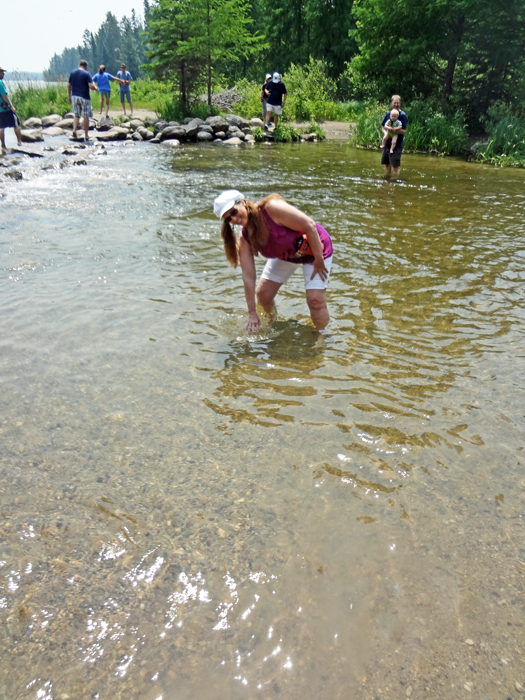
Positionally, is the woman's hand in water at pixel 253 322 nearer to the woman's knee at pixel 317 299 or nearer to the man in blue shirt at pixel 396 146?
the woman's knee at pixel 317 299

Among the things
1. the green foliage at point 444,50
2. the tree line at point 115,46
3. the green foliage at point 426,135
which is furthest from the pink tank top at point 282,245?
the tree line at point 115,46

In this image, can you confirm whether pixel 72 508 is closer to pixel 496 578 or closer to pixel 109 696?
pixel 109 696

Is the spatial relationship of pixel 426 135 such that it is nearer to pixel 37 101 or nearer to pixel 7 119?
pixel 7 119

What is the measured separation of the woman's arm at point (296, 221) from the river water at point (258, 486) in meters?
0.87

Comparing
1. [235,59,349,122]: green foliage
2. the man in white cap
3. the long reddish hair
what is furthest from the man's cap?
[235,59,349,122]: green foliage

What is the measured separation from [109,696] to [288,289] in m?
4.60

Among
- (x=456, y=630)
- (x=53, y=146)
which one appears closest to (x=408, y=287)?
(x=456, y=630)

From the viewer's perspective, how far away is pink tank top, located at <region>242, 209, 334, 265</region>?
4.20m

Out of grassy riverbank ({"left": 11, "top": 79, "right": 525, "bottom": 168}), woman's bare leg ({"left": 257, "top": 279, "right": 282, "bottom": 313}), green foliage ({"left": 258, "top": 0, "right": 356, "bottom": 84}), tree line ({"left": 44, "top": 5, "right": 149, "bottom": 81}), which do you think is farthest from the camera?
tree line ({"left": 44, "top": 5, "right": 149, "bottom": 81})

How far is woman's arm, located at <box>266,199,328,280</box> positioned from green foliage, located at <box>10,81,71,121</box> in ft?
69.4

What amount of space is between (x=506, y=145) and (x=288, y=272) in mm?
14872

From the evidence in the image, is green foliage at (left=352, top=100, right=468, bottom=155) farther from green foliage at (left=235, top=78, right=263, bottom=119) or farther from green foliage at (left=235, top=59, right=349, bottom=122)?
green foliage at (left=235, top=78, right=263, bottom=119)

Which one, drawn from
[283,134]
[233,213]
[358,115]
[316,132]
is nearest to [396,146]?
[283,134]

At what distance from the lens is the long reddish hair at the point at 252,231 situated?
394cm
